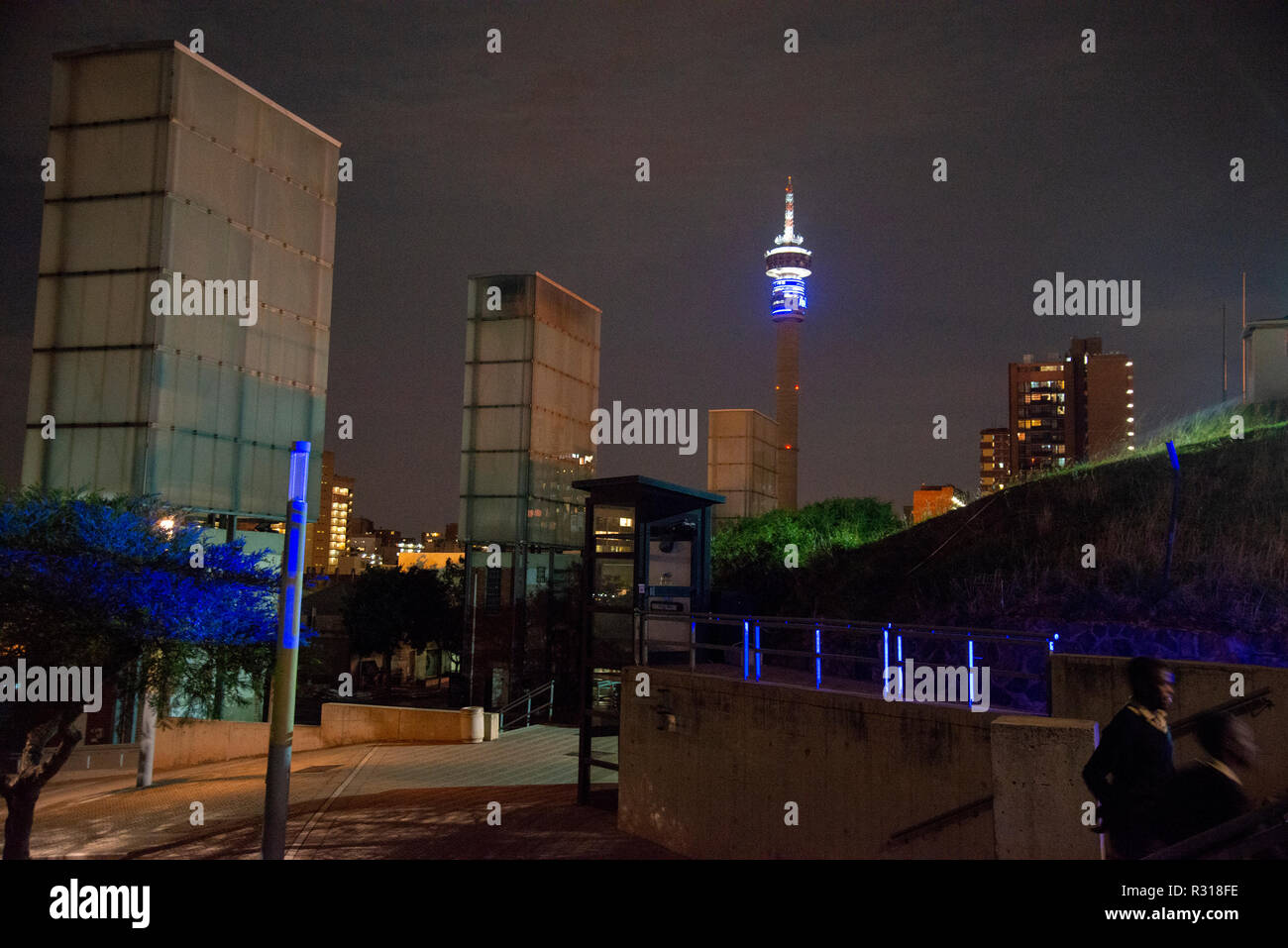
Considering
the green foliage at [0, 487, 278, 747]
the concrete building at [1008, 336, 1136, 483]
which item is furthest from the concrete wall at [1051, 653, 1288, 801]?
the concrete building at [1008, 336, 1136, 483]

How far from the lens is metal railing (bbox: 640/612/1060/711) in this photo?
10.2 meters

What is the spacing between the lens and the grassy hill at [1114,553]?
1318 cm

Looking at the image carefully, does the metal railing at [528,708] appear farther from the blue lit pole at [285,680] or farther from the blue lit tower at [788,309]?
the blue lit tower at [788,309]

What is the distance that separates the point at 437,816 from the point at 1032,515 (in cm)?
1294

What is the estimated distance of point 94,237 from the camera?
79.2 ft

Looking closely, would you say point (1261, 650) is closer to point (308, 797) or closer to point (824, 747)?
point (824, 747)

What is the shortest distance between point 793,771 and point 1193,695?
13.8 feet

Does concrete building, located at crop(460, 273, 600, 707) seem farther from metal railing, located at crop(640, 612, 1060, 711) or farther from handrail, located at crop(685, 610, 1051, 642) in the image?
handrail, located at crop(685, 610, 1051, 642)

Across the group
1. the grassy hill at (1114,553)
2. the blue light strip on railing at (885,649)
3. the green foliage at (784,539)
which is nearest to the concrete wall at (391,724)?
the green foliage at (784,539)

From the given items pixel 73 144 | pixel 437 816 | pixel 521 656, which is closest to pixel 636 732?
pixel 437 816

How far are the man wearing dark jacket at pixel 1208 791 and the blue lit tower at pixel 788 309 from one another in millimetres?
135919

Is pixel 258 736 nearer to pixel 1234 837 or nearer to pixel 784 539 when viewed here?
pixel 784 539

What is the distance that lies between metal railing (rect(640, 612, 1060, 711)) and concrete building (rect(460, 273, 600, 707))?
607 inches

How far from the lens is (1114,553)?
15453mm
